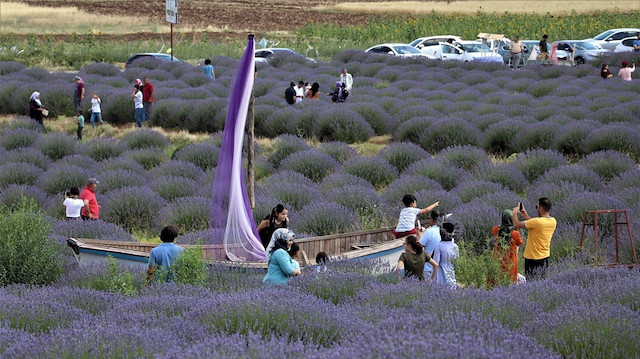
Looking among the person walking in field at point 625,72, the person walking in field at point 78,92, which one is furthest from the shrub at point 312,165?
the person walking in field at point 625,72

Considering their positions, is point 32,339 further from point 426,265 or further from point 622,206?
point 622,206

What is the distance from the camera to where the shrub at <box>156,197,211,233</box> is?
13656mm

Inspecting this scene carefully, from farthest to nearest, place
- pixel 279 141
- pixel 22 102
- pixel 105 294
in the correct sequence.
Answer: pixel 22 102 < pixel 279 141 < pixel 105 294

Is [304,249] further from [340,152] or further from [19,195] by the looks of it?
[340,152]

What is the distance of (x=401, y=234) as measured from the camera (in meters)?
10.7

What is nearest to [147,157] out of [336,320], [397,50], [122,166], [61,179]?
[122,166]

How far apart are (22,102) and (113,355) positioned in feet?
68.1

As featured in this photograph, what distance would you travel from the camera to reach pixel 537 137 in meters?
18.9

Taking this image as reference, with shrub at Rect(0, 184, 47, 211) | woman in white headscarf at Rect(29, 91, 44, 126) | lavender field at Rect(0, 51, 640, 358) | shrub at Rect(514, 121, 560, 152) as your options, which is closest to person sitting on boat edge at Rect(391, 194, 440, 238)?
lavender field at Rect(0, 51, 640, 358)

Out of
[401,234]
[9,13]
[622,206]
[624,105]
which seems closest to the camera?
[401,234]

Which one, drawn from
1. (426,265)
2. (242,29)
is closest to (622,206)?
(426,265)

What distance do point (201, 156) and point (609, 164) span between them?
7.36 metres

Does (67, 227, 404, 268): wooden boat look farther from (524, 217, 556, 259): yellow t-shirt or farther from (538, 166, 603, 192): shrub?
(538, 166, 603, 192): shrub

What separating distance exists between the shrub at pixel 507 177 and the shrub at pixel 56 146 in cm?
858
